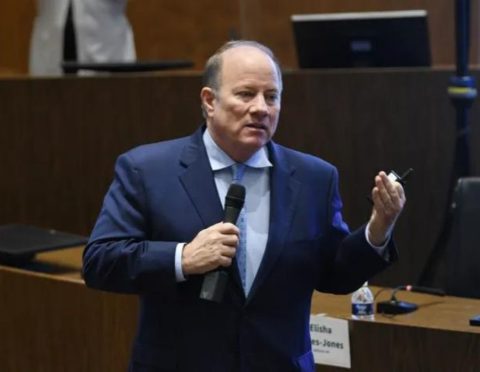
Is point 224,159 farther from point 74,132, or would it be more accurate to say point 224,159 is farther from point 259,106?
point 74,132

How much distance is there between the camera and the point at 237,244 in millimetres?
2457

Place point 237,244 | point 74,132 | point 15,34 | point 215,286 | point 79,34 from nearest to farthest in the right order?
point 215,286 → point 237,244 → point 74,132 → point 79,34 → point 15,34

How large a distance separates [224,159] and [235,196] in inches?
8.0

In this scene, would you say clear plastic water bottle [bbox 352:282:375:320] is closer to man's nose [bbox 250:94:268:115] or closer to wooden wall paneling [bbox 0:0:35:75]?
man's nose [bbox 250:94:268:115]

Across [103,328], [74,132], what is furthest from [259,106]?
[74,132]

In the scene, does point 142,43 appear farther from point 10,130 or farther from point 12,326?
point 12,326

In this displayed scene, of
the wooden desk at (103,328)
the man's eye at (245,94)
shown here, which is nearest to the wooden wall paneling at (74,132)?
the wooden desk at (103,328)

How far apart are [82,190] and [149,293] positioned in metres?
2.57

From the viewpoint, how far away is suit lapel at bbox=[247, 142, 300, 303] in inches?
99.7

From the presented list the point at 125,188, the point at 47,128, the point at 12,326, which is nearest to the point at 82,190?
the point at 47,128

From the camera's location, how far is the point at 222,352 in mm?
2529

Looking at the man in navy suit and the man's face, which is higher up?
the man's face

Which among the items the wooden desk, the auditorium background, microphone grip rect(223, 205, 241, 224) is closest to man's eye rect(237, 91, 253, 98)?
microphone grip rect(223, 205, 241, 224)

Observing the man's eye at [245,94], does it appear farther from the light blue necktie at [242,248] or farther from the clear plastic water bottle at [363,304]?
the clear plastic water bottle at [363,304]
